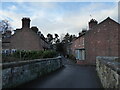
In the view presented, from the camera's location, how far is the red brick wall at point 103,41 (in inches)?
999

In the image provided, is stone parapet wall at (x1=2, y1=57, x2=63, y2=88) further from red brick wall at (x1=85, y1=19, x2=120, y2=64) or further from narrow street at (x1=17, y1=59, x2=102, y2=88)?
red brick wall at (x1=85, y1=19, x2=120, y2=64)

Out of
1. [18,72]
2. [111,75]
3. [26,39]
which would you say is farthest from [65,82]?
[26,39]

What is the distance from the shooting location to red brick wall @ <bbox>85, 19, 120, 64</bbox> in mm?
25375

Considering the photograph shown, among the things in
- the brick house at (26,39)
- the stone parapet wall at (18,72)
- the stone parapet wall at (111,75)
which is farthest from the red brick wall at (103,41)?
the stone parapet wall at (111,75)

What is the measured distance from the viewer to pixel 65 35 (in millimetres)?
76438

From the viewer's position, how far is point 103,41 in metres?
25.8

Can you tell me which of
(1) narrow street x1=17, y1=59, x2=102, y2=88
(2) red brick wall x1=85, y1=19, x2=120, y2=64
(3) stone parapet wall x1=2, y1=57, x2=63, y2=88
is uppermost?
(2) red brick wall x1=85, y1=19, x2=120, y2=64

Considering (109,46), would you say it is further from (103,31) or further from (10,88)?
(10,88)

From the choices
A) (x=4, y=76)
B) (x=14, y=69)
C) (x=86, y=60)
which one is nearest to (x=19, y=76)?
(x=14, y=69)

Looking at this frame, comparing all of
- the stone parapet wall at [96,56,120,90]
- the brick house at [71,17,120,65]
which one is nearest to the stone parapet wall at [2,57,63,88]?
the stone parapet wall at [96,56,120,90]

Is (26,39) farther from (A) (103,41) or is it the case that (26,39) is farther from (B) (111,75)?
(B) (111,75)

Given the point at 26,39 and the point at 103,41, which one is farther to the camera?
the point at 26,39

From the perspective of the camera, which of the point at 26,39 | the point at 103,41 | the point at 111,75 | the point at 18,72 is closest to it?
the point at 111,75

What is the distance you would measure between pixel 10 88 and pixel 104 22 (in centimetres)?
2291
